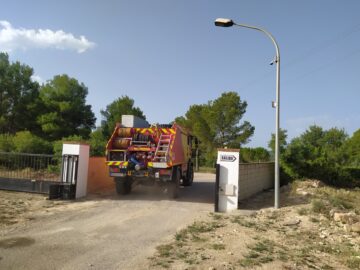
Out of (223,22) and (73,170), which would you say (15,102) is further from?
(223,22)

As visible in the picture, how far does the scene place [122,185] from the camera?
512 inches

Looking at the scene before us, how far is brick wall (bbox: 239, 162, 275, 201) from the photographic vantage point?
11.9 meters

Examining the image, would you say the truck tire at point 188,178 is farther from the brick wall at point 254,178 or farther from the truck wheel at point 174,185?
the brick wall at point 254,178

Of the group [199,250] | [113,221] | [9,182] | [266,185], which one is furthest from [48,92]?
[199,250]

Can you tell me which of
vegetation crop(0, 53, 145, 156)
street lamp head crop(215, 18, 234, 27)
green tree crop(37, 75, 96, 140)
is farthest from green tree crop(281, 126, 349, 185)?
green tree crop(37, 75, 96, 140)

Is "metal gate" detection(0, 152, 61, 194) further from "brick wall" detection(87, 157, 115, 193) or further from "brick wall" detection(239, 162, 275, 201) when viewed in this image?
"brick wall" detection(239, 162, 275, 201)

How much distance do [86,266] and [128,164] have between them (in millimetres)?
6929

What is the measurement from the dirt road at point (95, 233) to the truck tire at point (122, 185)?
106 cm

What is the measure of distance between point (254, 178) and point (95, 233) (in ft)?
28.1

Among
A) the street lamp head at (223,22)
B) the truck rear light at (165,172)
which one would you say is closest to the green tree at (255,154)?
the truck rear light at (165,172)

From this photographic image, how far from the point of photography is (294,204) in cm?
1143

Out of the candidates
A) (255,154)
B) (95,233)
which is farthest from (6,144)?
(255,154)

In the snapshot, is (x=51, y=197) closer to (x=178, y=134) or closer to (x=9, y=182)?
(x=9, y=182)

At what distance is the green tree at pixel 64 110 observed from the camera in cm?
3322
